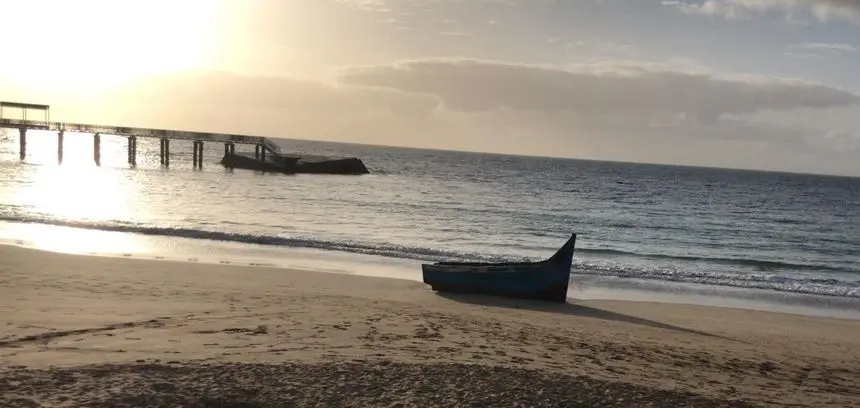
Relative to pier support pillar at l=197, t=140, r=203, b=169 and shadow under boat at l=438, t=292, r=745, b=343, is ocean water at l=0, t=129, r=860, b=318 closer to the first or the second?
shadow under boat at l=438, t=292, r=745, b=343

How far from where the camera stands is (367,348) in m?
9.31

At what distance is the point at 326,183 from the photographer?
60.2 m

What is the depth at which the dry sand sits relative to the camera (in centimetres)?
710

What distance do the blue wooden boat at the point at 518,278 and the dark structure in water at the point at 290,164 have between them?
56.7m

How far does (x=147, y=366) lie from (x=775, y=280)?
22537 millimetres

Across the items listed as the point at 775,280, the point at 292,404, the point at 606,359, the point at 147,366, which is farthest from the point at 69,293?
the point at 775,280

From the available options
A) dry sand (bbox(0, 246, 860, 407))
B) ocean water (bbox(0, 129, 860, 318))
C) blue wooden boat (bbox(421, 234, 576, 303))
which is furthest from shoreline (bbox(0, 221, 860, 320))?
dry sand (bbox(0, 246, 860, 407))

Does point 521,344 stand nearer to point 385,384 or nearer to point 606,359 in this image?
point 606,359

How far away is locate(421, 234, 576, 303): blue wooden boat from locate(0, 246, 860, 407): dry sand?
45 centimetres

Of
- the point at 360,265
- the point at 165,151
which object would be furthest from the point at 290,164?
the point at 360,265

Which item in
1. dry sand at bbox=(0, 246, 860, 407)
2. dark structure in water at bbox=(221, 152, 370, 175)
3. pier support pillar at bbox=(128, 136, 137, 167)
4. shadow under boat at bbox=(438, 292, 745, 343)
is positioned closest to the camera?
dry sand at bbox=(0, 246, 860, 407)

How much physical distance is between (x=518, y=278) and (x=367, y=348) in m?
7.34

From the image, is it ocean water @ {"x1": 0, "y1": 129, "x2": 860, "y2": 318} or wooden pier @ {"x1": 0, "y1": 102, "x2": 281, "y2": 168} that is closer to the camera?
ocean water @ {"x1": 0, "y1": 129, "x2": 860, "y2": 318}

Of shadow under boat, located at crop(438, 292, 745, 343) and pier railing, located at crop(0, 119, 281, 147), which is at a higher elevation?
pier railing, located at crop(0, 119, 281, 147)
